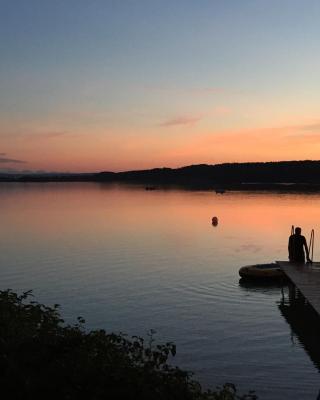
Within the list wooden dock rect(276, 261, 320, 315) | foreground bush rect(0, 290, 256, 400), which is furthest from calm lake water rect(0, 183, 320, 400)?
foreground bush rect(0, 290, 256, 400)

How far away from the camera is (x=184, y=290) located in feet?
106

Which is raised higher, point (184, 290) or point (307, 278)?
point (307, 278)

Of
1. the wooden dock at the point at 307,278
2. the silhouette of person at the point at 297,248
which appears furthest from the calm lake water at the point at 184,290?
the silhouette of person at the point at 297,248

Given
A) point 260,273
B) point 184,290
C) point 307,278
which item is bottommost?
point 184,290

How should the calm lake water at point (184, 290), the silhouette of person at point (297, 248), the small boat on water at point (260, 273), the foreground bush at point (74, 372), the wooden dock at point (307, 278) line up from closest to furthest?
1. the foreground bush at point (74, 372)
2. the calm lake water at point (184, 290)
3. the wooden dock at point (307, 278)
4. the silhouette of person at point (297, 248)
5. the small boat on water at point (260, 273)

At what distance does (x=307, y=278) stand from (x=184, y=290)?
891 cm

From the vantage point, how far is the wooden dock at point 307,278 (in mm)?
21672

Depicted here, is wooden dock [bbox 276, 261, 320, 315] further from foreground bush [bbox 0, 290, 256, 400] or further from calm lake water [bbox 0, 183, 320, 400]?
foreground bush [bbox 0, 290, 256, 400]

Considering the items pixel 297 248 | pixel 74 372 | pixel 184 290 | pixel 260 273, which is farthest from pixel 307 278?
pixel 74 372

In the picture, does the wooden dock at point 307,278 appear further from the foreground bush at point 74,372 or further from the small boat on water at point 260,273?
the foreground bush at point 74,372

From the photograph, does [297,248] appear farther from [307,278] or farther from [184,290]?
[184,290]

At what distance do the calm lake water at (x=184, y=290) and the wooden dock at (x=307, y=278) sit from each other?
198 centimetres

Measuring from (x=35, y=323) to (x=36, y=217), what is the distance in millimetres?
79355

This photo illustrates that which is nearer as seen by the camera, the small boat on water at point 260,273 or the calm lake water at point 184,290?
the calm lake water at point 184,290
